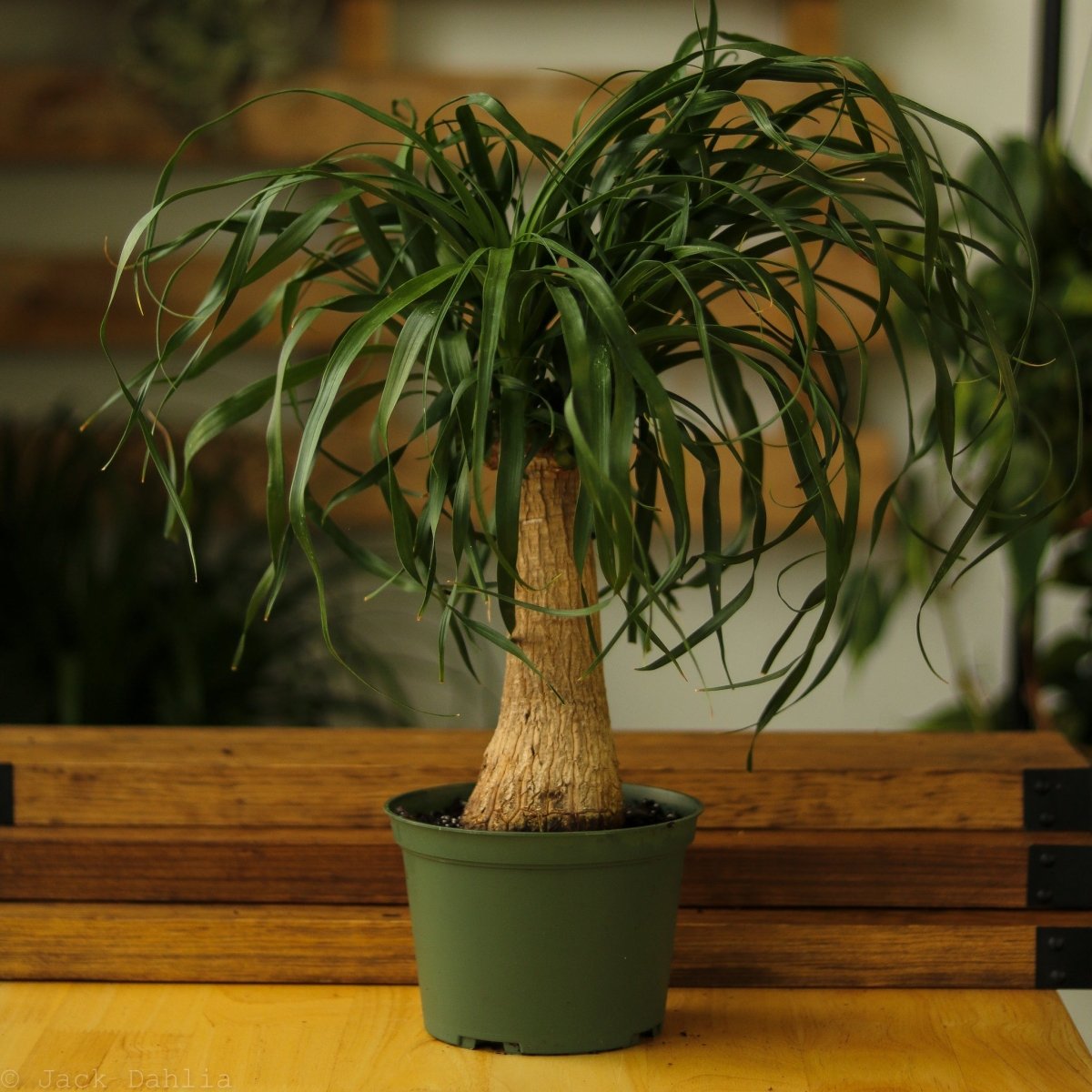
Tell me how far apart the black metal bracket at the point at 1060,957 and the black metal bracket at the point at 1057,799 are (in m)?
0.10

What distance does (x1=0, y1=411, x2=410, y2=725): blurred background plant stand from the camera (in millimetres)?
1966

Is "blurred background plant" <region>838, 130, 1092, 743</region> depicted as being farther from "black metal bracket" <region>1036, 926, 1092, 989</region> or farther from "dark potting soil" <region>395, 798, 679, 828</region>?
"dark potting soil" <region>395, 798, 679, 828</region>

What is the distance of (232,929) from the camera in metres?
0.95

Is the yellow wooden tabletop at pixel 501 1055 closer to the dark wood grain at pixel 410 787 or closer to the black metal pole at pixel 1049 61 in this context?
the dark wood grain at pixel 410 787

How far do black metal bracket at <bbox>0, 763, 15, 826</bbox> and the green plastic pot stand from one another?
1.22ft

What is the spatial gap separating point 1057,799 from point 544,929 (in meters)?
0.45

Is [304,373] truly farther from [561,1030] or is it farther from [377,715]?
[377,715]

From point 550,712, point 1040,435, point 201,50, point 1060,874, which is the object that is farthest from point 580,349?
point 201,50

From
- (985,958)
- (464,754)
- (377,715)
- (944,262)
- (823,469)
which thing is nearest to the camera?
(823,469)

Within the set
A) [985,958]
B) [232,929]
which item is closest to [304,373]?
[232,929]

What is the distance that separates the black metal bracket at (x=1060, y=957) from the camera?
93 cm

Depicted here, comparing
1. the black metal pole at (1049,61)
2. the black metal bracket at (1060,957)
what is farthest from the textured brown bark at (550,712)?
the black metal pole at (1049,61)

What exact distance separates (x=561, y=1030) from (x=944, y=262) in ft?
1.74

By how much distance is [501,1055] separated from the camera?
32.3 inches
